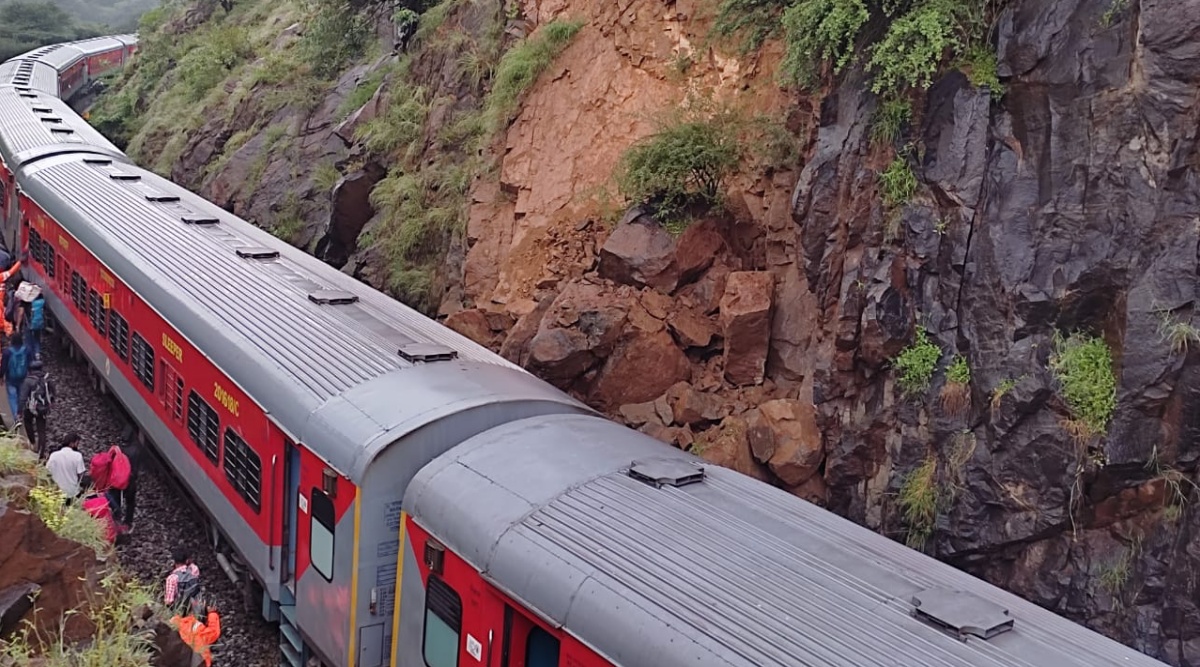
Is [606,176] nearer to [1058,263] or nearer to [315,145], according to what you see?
[1058,263]

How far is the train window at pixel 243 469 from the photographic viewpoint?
30.0ft

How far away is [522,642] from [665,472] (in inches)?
59.0

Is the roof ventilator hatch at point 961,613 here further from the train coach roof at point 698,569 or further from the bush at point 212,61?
the bush at point 212,61

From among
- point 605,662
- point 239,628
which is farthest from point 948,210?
point 239,628

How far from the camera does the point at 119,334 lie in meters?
13.3

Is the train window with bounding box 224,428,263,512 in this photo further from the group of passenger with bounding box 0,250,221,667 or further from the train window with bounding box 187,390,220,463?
the group of passenger with bounding box 0,250,221,667

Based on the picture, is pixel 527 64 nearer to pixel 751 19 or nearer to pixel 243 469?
pixel 751 19

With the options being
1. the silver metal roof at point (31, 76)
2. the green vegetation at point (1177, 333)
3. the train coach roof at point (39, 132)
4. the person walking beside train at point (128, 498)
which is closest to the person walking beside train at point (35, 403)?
the person walking beside train at point (128, 498)

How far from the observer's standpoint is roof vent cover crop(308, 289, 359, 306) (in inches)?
412

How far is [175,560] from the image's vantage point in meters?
11.1

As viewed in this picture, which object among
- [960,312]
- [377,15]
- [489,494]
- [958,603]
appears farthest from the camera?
[377,15]

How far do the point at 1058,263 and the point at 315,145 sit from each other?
51.3ft

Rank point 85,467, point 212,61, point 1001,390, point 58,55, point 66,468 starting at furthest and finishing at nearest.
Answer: point 58,55, point 212,61, point 85,467, point 66,468, point 1001,390

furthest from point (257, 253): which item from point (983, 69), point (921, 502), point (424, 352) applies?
point (983, 69)
